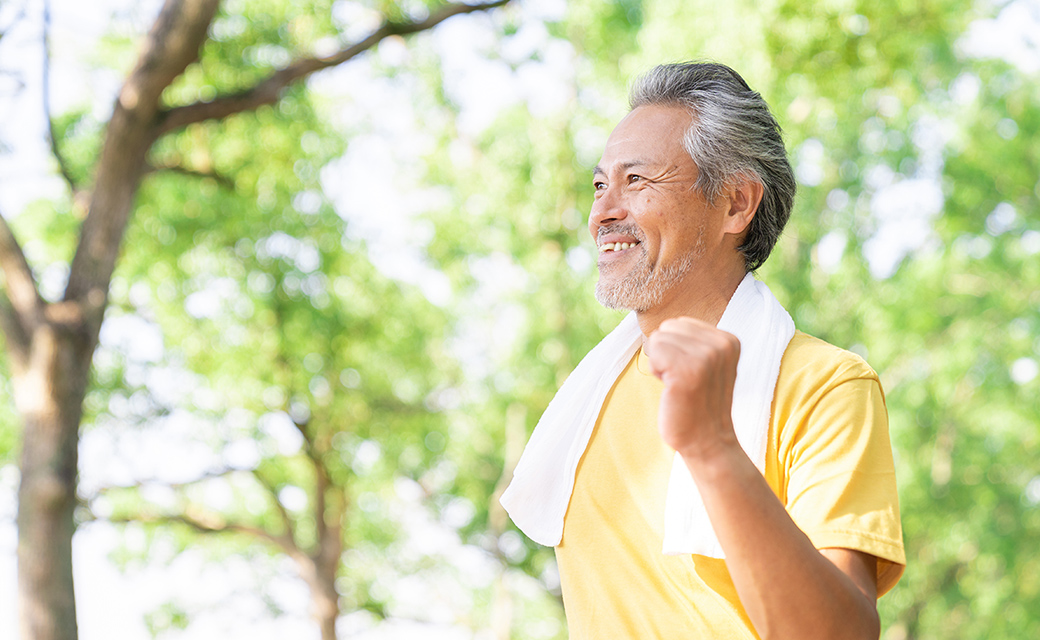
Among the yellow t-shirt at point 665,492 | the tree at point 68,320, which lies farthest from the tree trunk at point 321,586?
the yellow t-shirt at point 665,492

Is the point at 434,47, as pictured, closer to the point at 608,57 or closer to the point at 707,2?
the point at 608,57

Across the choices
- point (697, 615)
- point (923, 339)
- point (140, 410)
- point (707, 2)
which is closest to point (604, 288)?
point (697, 615)

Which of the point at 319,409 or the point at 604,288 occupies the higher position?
the point at 604,288

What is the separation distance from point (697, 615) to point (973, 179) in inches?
517

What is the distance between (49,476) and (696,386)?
6.26m

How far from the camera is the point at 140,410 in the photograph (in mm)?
12633

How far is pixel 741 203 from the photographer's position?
2105 millimetres

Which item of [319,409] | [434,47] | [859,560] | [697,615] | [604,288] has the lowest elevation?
[319,409]

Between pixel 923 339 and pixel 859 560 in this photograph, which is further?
pixel 923 339

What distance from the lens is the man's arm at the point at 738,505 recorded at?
128cm

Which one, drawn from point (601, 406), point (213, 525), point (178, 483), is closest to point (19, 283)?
point (601, 406)

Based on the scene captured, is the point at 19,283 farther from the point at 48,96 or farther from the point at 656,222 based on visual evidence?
the point at 656,222

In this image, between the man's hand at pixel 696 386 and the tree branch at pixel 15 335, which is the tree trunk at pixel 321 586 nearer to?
the tree branch at pixel 15 335

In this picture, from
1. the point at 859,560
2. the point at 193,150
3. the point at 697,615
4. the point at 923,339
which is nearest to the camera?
the point at 859,560
